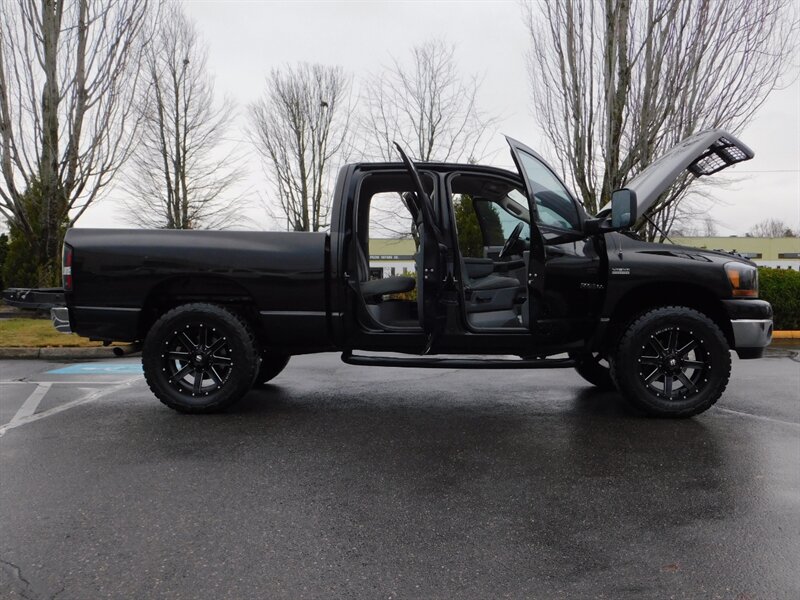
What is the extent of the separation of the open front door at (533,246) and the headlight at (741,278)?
4.68 feet

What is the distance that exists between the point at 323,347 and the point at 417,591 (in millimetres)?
2877

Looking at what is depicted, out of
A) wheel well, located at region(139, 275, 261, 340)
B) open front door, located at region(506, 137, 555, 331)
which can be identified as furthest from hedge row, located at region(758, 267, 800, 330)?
wheel well, located at region(139, 275, 261, 340)

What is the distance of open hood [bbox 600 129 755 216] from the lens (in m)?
4.56

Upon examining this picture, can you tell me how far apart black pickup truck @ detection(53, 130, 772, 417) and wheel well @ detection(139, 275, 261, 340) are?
0.04 ft

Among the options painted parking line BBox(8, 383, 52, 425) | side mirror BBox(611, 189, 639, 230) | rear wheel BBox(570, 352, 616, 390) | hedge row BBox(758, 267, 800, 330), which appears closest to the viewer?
side mirror BBox(611, 189, 639, 230)

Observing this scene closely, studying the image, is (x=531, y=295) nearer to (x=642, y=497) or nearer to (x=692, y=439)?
(x=692, y=439)

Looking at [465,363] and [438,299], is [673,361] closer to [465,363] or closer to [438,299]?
[465,363]

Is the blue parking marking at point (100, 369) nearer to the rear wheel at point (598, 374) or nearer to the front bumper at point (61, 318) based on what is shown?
the front bumper at point (61, 318)

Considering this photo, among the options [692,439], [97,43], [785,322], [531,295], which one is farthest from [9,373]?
[785,322]

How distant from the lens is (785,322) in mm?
10742

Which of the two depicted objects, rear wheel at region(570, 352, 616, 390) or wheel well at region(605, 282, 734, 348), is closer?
wheel well at region(605, 282, 734, 348)

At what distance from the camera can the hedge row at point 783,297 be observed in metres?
10.6

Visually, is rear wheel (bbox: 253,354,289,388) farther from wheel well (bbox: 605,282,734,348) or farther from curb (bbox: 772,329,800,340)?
curb (bbox: 772,329,800,340)

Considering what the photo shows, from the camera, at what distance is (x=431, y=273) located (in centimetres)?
452
